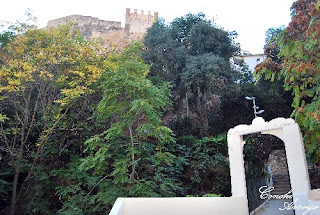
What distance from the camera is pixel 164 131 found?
720cm

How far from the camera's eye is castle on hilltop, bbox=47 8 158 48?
2367 centimetres

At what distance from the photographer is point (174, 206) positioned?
14.8 ft

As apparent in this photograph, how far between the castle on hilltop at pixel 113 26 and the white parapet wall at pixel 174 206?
2050 centimetres

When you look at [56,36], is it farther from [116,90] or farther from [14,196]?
[14,196]

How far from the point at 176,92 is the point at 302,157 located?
30.9 feet

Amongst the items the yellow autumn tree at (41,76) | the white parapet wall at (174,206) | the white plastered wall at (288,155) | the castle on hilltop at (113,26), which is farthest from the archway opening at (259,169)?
the castle on hilltop at (113,26)

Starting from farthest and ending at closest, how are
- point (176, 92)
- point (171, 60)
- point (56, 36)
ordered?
1. point (176, 92)
2. point (171, 60)
3. point (56, 36)

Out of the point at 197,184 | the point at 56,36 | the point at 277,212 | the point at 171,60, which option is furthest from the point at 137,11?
the point at 277,212

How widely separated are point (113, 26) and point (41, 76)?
1715 cm

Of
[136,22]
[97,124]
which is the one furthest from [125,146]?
[136,22]

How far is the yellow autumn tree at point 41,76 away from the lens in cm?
827

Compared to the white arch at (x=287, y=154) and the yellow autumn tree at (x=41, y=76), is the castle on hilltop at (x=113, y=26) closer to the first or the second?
the yellow autumn tree at (x=41, y=76)

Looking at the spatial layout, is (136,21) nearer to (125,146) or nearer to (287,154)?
(125,146)

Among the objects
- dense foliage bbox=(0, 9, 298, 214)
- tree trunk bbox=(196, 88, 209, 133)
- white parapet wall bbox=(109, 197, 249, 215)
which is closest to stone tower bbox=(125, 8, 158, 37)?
dense foliage bbox=(0, 9, 298, 214)
